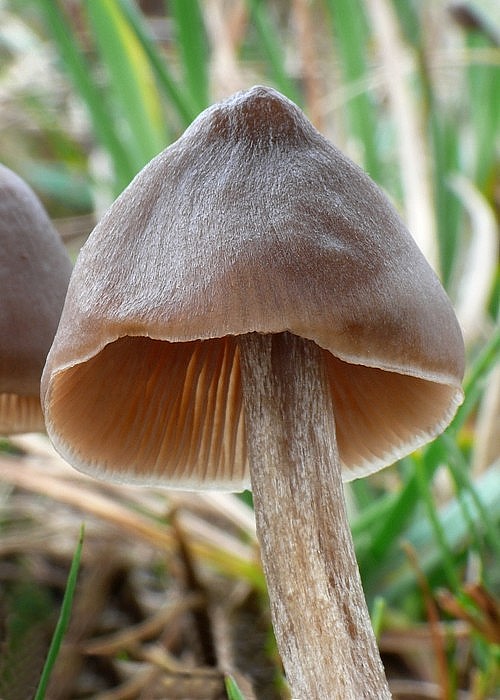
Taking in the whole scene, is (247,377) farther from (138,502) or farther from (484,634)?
(138,502)

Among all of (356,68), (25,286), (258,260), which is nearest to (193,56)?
(356,68)

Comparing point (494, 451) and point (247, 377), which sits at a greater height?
point (494, 451)

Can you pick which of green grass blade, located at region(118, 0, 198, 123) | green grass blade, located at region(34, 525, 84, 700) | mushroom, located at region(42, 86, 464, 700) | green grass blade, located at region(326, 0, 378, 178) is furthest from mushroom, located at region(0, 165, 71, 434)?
green grass blade, located at region(326, 0, 378, 178)

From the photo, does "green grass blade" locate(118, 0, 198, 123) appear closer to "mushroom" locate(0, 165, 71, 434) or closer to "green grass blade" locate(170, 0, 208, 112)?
"green grass blade" locate(170, 0, 208, 112)

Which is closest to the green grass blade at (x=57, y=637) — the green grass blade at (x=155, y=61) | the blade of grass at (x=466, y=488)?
the blade of grass at (x=466, y=488)

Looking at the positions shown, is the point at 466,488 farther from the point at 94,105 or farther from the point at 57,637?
the point at 94,105

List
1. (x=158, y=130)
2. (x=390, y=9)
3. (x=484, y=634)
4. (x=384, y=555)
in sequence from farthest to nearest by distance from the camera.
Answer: (x=390, y=9)
(x=158, y=130)
(x=384, y=555)
(x=484, y=634)

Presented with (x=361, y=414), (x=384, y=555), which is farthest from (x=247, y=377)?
(x=384, y=555)
